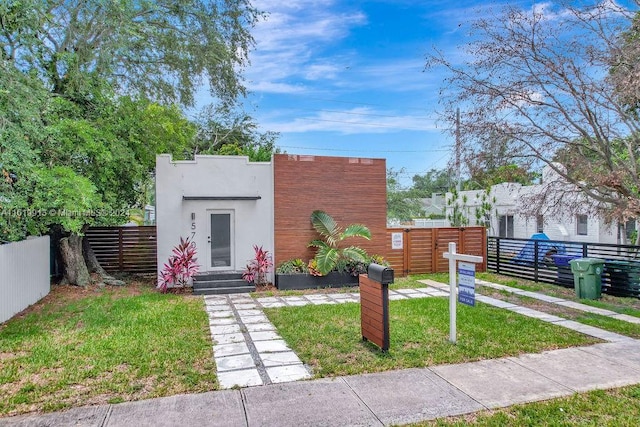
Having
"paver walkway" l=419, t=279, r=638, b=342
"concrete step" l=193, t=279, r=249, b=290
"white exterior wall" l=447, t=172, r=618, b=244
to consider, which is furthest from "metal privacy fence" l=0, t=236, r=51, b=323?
"white exterior wall" l=447, t=172, r=618, b=244

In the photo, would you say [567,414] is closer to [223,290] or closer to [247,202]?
[223,290]

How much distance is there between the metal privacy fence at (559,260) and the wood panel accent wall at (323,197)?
3.76m

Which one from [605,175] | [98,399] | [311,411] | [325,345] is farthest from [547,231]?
[98,399]

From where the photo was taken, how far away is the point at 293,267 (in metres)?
10.4

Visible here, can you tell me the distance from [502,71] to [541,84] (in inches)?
31.3

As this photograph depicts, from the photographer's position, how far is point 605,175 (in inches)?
296

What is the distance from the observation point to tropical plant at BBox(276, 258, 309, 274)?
1027 cm

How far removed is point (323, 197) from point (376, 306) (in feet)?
19.8

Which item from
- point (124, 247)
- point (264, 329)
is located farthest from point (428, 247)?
point (124, 247)

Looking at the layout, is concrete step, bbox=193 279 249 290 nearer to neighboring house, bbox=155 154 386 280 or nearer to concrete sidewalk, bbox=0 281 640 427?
neighboring house, bbox=155 154 386 280

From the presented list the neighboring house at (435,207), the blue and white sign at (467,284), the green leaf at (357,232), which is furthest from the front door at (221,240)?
the neighboring house at (435,207)

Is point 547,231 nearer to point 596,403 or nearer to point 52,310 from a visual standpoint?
point 596,403

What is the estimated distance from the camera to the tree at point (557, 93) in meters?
7.78

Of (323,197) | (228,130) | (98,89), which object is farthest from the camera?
(228,130)
